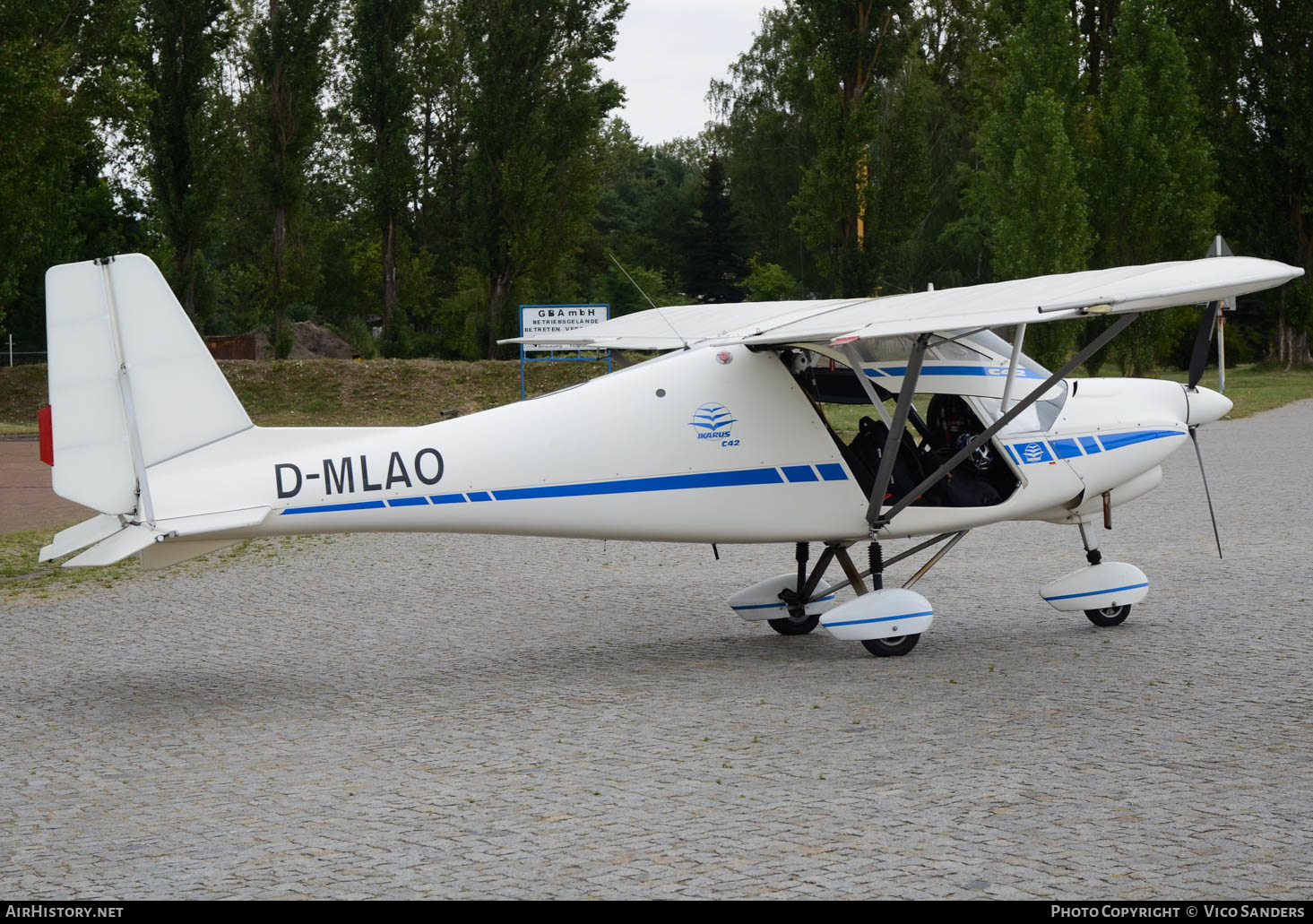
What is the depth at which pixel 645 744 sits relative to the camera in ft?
21.1

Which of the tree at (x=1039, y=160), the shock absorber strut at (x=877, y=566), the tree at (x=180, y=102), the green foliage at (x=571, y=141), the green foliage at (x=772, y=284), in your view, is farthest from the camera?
the green foliage at (x=772, y=284)

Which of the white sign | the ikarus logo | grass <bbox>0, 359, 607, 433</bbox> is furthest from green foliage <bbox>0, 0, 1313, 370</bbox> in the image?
the ikarus logo

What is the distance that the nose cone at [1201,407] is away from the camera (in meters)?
9.33

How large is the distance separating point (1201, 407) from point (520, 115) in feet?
117

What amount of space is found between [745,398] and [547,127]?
36209 millimetres

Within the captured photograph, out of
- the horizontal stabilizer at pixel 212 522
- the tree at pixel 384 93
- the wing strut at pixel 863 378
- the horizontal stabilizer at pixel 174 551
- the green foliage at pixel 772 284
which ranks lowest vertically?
the horizontal stabilizer at pixel 174 551

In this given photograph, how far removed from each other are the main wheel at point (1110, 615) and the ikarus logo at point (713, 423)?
9.53 ft

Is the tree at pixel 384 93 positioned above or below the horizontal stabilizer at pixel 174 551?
Result: above

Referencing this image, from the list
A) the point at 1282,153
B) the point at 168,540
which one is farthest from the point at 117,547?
the point at 1282,153

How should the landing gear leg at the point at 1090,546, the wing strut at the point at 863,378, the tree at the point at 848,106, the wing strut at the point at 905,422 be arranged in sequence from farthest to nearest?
the tree at the point at 848,106
the landing gear leg at the point at 1090,546
the wing strut at the point at 863,378
the wing strut at the point at 905,422

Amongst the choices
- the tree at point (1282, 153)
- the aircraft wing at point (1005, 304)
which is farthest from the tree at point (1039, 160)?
the aircraft wing at point (1005, 304)

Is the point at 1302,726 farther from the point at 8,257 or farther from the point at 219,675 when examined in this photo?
the point at 8,257

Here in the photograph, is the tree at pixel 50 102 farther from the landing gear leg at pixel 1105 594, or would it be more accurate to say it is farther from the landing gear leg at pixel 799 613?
the landing gear leg at pixel 1105 594

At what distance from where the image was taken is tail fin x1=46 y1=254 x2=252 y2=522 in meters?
7.11
